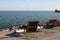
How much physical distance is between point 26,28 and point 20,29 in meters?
1.00

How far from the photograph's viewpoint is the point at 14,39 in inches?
625

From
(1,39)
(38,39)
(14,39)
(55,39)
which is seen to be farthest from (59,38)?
(1,39)

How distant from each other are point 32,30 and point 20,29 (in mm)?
1608

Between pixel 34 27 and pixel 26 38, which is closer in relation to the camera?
pixel 26 38

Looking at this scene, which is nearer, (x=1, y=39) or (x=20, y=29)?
(x=1, y=39)

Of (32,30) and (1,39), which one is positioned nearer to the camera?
(1,39)

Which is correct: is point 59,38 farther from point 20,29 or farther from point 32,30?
point 20,29

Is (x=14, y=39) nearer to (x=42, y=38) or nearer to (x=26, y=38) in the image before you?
(x=26, y=38)

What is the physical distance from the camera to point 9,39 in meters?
15.9

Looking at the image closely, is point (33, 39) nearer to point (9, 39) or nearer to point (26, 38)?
→ point (26, 38)

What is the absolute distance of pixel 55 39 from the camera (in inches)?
629

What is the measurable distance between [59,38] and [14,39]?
3.75 m

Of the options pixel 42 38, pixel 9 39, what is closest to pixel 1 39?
pixel 9 39

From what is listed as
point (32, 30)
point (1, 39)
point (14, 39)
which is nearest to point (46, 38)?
point (14, 39)
